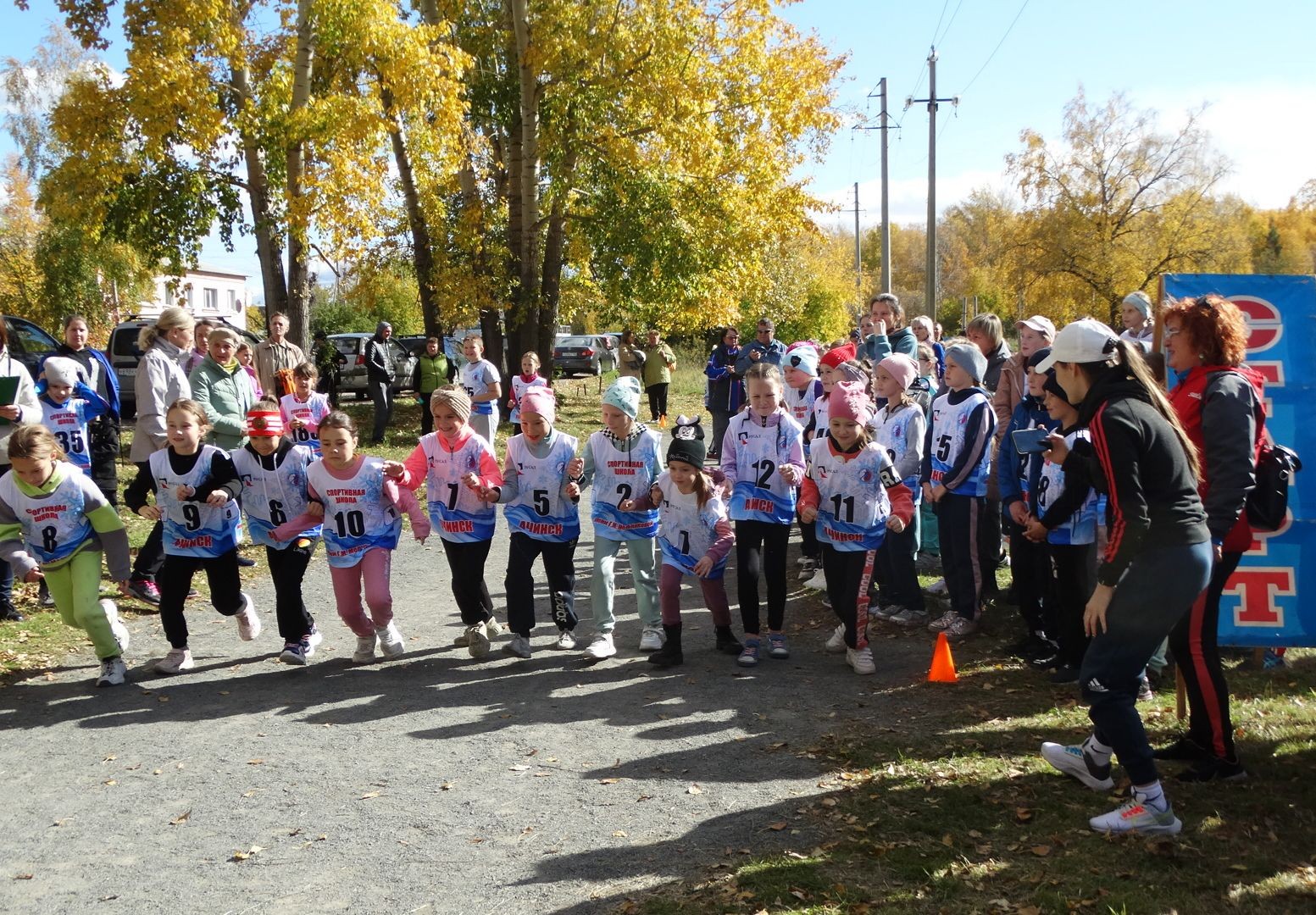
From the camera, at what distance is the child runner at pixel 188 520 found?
7.05 meters

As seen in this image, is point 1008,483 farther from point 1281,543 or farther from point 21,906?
point 21,906

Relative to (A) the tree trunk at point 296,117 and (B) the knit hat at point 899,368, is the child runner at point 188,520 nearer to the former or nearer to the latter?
A: (B) the knit hat at point 899,368

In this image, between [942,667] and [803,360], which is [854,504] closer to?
[942,667]

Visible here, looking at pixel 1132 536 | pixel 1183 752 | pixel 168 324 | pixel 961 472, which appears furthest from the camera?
pixel 168 324

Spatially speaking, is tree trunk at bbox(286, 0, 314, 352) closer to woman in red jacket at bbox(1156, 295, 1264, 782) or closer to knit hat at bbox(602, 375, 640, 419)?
knit hat at bbox(602, 375, 640, 419)

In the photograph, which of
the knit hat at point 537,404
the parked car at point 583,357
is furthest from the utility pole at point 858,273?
the knit hat at point 537,404

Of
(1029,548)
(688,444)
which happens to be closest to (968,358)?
(1029,548)

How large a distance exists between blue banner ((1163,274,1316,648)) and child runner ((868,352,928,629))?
1.94m

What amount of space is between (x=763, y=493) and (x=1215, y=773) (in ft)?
10.5

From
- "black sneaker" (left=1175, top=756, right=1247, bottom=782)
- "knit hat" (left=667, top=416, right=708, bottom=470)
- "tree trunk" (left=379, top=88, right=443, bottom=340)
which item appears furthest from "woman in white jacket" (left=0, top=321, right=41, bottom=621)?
"tree trunk" (left=379, top=88, right=443, bottom=340)

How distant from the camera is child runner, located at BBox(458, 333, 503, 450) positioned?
15047mm

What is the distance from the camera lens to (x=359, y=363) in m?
28.5

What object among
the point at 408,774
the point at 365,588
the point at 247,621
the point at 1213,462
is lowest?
the point at 408,774

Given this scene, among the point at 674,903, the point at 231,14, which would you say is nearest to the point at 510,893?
the point at 674,903
